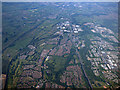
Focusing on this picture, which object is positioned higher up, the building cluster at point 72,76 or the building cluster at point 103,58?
the building cluster at point 103,58

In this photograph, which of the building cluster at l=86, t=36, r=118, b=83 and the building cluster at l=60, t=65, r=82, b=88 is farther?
the building cluster at l=86, t=36, r=118, b=83

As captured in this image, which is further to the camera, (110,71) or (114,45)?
(114,45)

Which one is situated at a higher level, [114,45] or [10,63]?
[114,45]

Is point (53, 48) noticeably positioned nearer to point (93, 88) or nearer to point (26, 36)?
point (26, 36)

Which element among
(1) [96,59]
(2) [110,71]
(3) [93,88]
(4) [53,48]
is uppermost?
(4) [53,48]

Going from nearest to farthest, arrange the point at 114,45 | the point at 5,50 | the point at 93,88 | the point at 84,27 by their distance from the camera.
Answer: the point at 93,88 < the point at 5,50 < the point at 114,45 < the point at 84,27

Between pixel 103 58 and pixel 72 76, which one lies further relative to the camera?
pixel 103 58

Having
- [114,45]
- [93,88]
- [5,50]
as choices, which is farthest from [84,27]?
[5,50]

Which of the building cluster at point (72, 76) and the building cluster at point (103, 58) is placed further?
the building cluster at point (103, 58)

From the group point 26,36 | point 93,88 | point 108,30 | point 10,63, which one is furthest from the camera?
point 108,30

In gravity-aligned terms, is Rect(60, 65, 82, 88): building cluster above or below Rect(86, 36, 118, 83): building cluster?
below

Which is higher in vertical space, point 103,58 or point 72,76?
point 103,58
